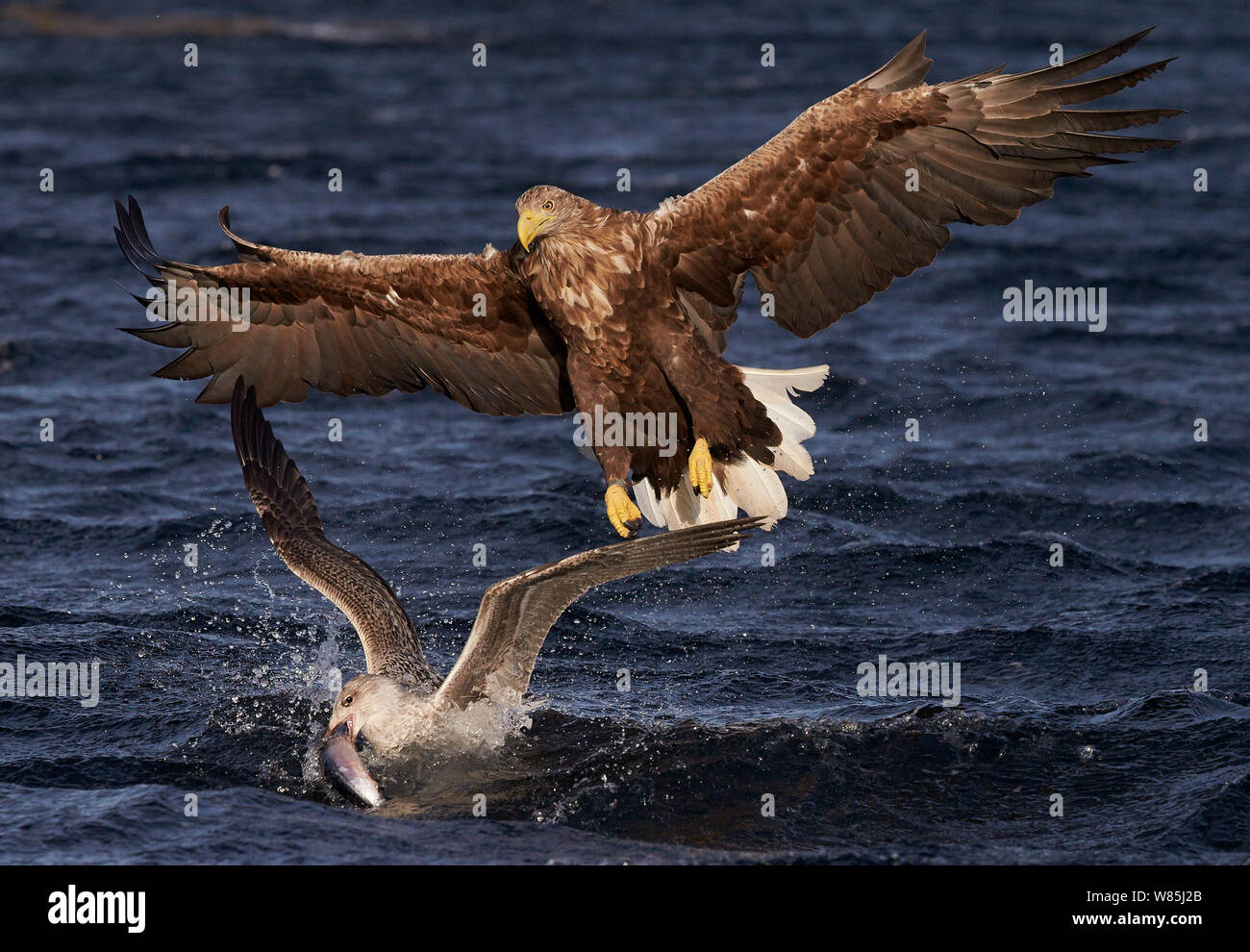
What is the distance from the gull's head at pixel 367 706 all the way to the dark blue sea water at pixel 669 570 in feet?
0.81

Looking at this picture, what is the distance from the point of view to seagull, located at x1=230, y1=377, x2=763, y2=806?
6.35m

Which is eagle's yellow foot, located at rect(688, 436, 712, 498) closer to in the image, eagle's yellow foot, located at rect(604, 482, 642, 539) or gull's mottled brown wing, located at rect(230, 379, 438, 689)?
eagle's yellow foot, located at rect(604, 482, 642, 539)

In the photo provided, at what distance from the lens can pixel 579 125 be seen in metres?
21.8

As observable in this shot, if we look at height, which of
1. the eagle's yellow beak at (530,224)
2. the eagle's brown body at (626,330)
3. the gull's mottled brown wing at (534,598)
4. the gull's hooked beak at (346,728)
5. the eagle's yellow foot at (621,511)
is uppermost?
the eagle's yellow beak at (530,224)

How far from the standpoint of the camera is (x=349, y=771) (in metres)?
6.70

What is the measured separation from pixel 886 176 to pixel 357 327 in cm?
276

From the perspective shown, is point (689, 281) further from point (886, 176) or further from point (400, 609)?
point (400, 609)

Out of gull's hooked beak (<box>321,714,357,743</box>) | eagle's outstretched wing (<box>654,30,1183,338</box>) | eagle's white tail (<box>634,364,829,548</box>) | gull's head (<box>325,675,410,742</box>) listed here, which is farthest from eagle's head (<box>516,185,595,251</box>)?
gull's hooked beak (<box>321,714,357,743</box>)

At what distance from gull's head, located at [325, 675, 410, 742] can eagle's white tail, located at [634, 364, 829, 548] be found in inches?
62.0

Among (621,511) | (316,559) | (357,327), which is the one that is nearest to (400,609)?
(316,559)

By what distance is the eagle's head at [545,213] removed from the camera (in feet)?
23.9

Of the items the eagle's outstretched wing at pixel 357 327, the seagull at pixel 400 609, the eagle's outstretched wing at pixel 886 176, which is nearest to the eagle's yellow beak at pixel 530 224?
the eagle's outstretched wing at pixel 357 327

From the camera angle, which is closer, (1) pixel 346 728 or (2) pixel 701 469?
(1) pixel 346 728

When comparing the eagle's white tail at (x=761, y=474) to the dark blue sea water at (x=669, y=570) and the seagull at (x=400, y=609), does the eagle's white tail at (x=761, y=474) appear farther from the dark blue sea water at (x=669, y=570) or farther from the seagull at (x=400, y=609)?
the seagull at (x=400, y=609)
